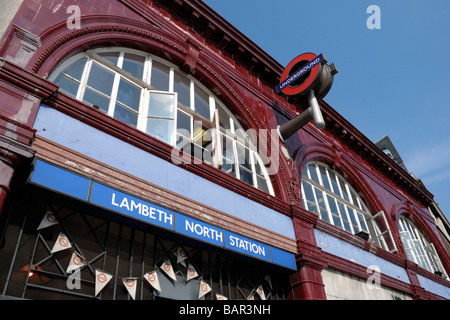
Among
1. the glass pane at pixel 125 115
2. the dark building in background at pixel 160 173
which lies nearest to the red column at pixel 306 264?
the dark building in background at pixel 160 173

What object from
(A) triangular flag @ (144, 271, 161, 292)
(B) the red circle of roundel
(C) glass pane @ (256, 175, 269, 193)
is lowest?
(A) triangular flag @ (144, 271, 161, 292)

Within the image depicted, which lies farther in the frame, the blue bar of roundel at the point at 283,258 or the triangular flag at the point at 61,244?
the blue bar of roundel at the point at 283,258

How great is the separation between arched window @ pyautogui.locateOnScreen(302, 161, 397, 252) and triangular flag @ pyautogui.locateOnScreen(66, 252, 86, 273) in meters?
6.81

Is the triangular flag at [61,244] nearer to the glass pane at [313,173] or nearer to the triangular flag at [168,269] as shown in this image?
the triangular flag at [168,269]

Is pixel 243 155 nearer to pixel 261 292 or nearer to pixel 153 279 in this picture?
pixel 261 292

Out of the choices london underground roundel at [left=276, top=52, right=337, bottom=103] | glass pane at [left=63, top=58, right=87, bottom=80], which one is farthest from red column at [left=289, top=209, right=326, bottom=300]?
glass pane at [left=63, top=58, right=87, bottom=80]

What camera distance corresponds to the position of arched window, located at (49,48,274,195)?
667 cm

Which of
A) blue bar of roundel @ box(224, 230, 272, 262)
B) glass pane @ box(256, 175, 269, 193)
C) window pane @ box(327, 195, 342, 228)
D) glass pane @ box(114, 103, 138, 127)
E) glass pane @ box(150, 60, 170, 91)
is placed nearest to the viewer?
blue bar of roundel @ box(224, 230, 272, 262)

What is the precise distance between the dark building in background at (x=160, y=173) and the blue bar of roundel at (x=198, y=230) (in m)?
0.03

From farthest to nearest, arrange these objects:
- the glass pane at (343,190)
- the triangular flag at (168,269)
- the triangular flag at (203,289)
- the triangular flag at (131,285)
Result: the glass pane at (343,190) → the triangular flag at (203,289) → the triangular flag at (168,269) → the triangular flag at (131,285)

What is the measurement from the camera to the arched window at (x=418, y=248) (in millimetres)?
14016

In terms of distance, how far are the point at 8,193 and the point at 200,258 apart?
3441mm

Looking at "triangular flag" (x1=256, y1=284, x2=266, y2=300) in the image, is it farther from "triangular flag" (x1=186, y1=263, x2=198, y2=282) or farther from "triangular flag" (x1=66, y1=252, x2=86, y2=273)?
"triangular flag" (x1=66, y1=252, x2=86, y2=273)
